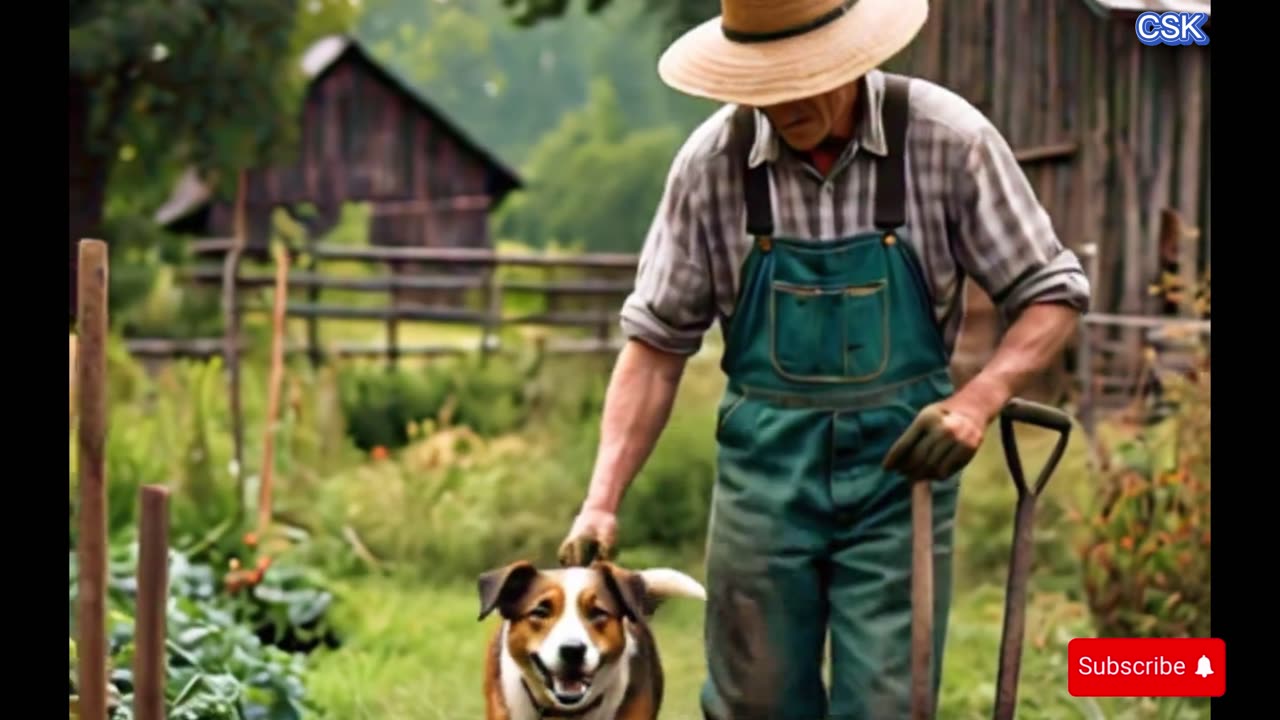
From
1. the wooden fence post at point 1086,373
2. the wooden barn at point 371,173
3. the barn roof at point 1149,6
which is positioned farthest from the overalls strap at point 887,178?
the wooden barn at point 371,173

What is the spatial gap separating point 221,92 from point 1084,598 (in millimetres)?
5200

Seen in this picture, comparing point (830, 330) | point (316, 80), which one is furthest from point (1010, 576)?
point (316, 80)

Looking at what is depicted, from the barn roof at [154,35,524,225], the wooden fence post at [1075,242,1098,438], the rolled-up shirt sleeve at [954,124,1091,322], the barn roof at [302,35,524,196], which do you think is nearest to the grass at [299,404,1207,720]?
the wooden fence post at [1075,242,1098,438]

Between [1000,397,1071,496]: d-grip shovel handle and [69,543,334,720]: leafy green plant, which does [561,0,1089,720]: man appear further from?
[69,543,334,720]: leafy green plant

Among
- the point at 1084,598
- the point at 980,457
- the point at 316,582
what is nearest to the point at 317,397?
the point at 316,582

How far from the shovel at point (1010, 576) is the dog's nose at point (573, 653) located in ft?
1.70

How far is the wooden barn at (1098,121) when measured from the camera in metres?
4.67

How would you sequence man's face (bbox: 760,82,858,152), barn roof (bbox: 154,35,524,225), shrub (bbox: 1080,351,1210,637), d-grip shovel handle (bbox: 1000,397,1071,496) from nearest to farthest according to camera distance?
1. man's face (bbox: 760,82,858,152)
2. d-grip shovel handle (bbox: 1000,397,1071,496)
3. shrub (bbox: 1080,351,1210,637)
4. barn roof (bbox: 154,35,524,225)

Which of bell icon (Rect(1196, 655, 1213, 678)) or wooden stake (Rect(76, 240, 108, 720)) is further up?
wooden stake (Rect(76, 240, 108, 720))

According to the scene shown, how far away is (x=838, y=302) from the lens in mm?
3354

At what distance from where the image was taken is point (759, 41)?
3311 millimetres

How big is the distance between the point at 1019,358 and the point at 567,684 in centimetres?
87

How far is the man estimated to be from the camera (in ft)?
10.9

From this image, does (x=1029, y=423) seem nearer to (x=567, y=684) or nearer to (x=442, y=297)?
(x=567, y=684)
